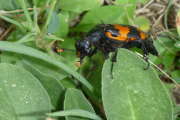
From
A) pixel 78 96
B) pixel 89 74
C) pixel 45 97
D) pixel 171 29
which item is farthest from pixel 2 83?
pixel 171 29

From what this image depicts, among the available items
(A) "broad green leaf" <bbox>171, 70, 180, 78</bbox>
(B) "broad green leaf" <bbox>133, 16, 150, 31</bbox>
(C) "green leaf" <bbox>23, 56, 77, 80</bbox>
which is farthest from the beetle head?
(A) "broad green leaf" <bbox>171, 70, 180, 78</bbox>

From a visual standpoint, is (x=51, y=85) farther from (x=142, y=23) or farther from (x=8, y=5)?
(x=142, y=23)

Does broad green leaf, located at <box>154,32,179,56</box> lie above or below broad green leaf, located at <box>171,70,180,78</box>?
above

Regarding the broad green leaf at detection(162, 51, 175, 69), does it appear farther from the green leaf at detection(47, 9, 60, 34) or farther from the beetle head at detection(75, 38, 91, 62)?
the green leaf at detection(47, 9, 60, 34)

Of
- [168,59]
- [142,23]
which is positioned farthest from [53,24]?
[168,59]

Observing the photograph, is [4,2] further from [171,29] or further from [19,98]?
[171,29]

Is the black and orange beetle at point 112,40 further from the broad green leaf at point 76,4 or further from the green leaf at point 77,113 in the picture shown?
the green leaf at point 77,113
